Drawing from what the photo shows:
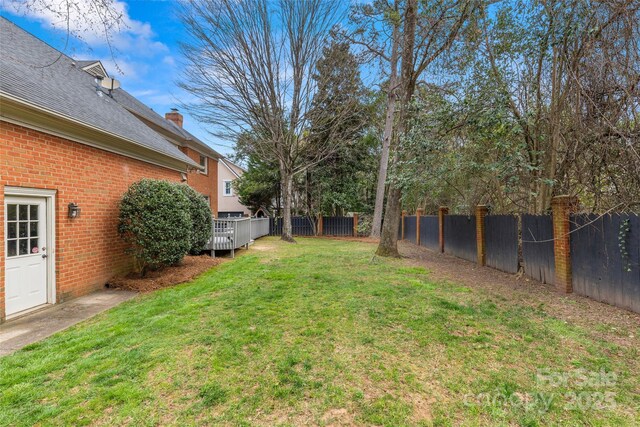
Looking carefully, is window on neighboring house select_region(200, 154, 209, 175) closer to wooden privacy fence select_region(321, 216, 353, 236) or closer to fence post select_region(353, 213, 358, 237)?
wooden privacy fence select_region(321, 216, 353, 236)

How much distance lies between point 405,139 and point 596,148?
410 cm

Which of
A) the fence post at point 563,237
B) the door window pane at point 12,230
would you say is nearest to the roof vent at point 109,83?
the door window pane at point 12,230

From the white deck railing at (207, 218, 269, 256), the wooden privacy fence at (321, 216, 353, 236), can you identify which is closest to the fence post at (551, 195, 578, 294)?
the white deck railing at (207, 218, 269, 256)

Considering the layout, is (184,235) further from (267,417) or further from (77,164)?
(267,417)

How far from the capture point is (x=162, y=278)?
23.6 feet

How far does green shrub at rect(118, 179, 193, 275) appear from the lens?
6.80 meters

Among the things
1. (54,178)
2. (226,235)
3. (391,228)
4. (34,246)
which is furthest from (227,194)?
(34,246)

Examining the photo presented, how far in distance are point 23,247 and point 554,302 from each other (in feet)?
29.3

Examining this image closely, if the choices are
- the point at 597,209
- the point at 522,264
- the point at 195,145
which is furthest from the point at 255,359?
the point at 195,145

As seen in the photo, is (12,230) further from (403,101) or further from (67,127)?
(403,101)

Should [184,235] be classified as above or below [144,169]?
below

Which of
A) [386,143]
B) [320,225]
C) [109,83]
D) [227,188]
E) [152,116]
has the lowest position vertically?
[320,225]

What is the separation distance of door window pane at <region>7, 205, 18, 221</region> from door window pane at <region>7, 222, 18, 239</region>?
0.08 m

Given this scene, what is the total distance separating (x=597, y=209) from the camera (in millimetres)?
5633
